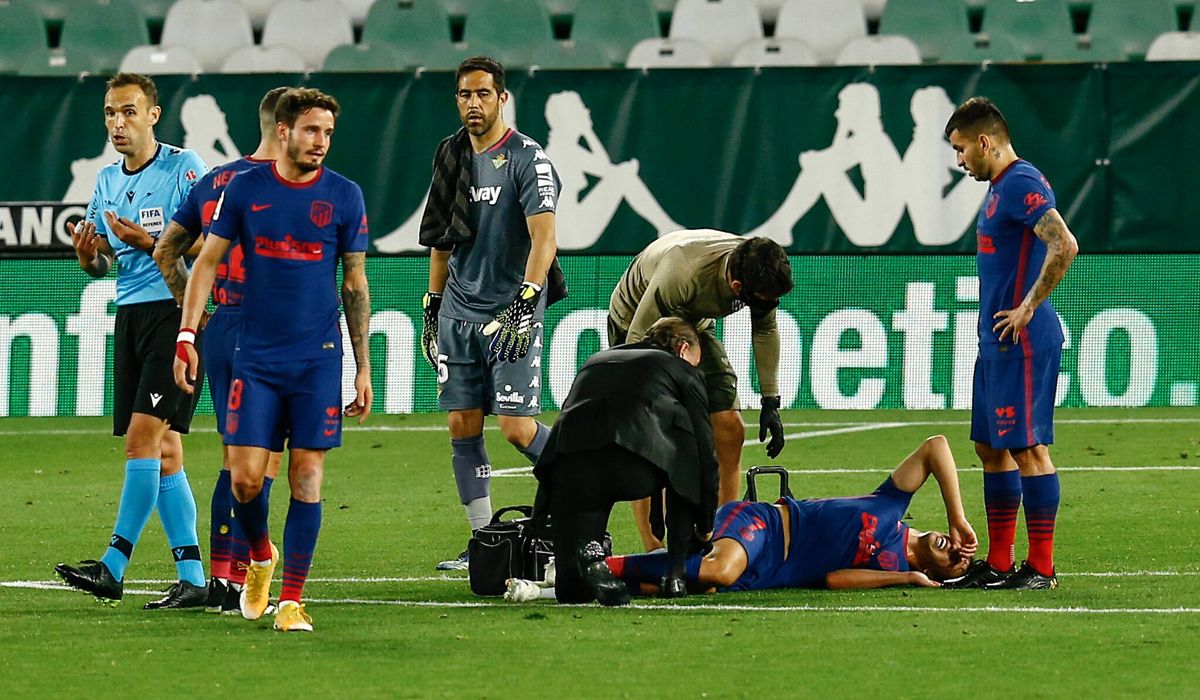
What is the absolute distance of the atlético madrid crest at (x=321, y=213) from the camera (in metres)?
6.59

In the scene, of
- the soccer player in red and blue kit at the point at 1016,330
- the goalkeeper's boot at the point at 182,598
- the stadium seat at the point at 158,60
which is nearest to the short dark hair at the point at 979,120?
the soccer player in red and blue kit at the point at 1016,330

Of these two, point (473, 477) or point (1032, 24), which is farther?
point (1032, 24)

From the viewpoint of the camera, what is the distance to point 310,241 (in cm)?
660

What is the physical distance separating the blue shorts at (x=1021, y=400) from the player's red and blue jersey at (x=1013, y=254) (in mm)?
49

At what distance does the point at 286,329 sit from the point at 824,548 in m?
2.44

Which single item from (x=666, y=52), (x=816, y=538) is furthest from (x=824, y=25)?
(x=816, y=538)

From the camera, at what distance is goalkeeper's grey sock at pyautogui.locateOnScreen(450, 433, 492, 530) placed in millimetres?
8547

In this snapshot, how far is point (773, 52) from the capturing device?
59.9 feet

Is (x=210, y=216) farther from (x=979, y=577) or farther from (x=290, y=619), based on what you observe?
(x=979, y=577)

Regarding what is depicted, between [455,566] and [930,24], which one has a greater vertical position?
[930,24]

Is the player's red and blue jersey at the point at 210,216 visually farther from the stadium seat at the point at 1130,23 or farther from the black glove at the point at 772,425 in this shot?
the stadium seat at the point at 1130,23

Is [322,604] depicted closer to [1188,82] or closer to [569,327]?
[569,327]

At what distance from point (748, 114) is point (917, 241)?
5.78ft

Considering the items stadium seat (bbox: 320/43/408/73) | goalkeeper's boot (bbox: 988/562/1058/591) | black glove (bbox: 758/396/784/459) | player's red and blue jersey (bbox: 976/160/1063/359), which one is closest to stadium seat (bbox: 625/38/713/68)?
stadium seat (bbox: 320/43/408/73)
